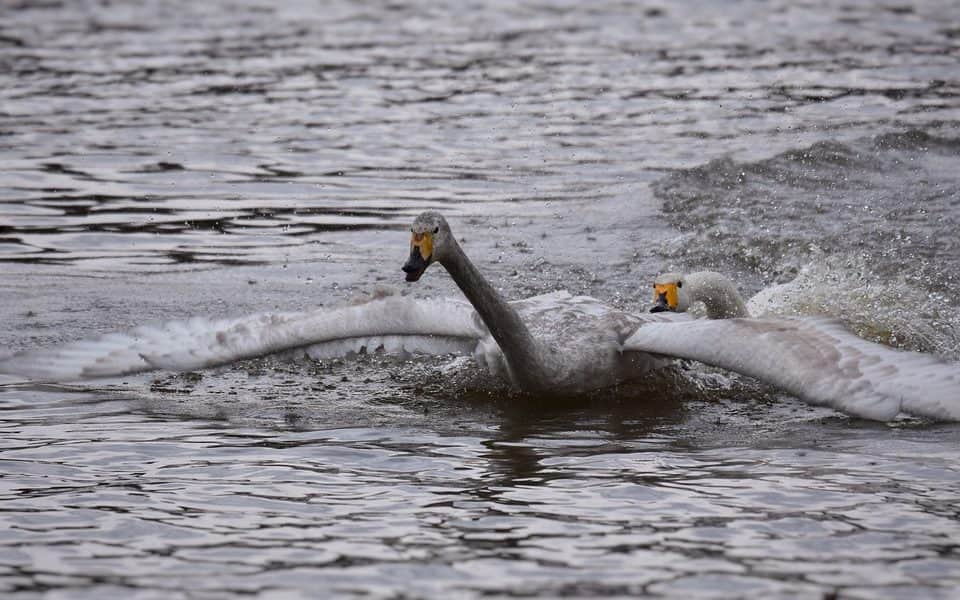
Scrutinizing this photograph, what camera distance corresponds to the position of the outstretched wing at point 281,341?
34.2 ft

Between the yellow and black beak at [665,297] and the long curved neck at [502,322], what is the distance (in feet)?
4.09

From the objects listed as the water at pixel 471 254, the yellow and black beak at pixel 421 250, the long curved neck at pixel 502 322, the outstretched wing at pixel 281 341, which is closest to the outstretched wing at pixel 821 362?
the water at pixel 471 254

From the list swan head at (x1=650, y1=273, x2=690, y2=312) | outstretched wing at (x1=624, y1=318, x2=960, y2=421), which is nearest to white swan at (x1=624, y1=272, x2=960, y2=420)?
outstretched wing at (x1=624, y1=318, x2=960, y2=421)

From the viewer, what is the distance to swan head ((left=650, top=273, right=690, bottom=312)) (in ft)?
35.5

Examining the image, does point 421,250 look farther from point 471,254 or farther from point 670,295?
point 471,254

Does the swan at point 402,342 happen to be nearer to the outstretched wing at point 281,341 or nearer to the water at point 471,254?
the outstretched wing at point 281,341

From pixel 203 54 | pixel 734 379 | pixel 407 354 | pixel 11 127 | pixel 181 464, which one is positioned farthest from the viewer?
pixel 203 54

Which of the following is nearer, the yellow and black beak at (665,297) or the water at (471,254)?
the water at (471,254)

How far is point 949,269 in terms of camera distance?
1334cm

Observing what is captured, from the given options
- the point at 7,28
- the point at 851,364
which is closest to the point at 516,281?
the point at 851,364

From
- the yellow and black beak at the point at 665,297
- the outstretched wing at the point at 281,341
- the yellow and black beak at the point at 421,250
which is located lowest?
the outstretched wing at the point at 281,341

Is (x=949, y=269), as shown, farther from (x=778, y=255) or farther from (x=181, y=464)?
(x=181, y=464)

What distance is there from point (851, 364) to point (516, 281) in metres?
4.75

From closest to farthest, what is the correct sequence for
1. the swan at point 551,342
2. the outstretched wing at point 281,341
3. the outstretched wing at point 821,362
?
the outstretched wing at point 821,362
the swan at point 551,342
the outstretched wing at point 281,341
